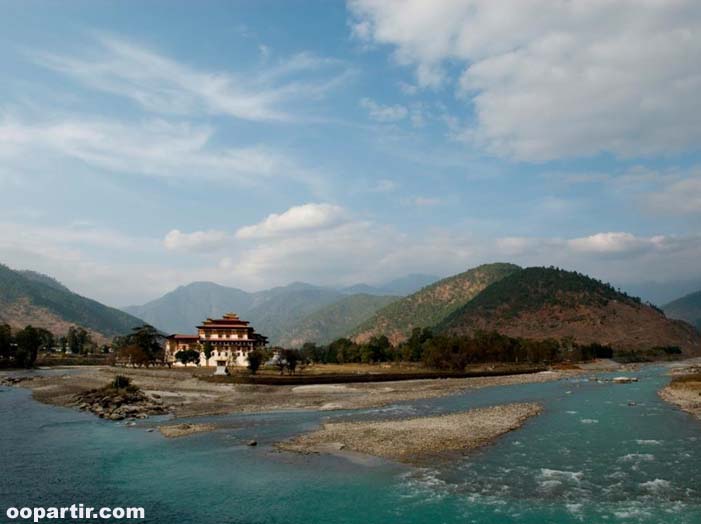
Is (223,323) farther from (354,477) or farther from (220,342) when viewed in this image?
(354,477)

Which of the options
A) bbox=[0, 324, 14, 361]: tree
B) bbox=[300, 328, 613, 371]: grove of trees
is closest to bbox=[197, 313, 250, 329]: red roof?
bbox=[300, 328, 613, 371]: grove of trees

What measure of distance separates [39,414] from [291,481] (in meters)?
41.7

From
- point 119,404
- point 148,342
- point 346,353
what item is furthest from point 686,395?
point 148,342

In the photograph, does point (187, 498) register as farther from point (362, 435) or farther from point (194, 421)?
point (194, 421)

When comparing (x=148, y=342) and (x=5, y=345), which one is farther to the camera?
(x=148, y=342)

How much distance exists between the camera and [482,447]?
131ft

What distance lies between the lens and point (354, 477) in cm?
3169

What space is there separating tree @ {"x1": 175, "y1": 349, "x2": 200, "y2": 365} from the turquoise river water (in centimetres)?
9324

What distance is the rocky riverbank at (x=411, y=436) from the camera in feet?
127

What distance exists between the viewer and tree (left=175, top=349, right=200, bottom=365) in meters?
143

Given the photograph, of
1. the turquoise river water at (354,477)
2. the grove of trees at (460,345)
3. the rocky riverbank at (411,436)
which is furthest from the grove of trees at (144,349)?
the rocky riverbank at (411,436)

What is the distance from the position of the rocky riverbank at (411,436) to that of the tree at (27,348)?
121781 millimetres

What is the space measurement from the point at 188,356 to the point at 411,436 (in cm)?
11267

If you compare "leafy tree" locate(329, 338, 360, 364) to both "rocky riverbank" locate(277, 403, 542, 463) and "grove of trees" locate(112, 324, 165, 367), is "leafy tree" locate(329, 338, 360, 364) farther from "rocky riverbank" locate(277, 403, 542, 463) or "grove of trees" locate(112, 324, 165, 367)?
"rocky riverbank" locate(277, 403, 542, 463)
